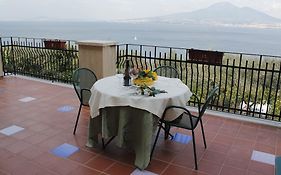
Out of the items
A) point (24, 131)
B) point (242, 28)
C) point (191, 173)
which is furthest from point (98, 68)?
point (242, 28)

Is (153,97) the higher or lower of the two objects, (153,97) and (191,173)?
the higher

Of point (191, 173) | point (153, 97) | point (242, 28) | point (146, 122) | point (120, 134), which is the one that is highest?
point (242, 28)

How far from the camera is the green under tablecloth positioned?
7.82 feet

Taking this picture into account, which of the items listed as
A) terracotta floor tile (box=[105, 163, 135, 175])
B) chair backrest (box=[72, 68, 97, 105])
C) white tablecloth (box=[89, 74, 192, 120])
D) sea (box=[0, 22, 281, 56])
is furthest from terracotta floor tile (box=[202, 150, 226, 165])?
sea (box=[0, 22, 281, 56])

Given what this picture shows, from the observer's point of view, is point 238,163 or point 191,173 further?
point 238,163

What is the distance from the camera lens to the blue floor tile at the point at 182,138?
3.05m

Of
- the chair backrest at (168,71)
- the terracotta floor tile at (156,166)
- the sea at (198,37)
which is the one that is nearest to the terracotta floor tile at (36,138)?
the terracotta floor tile at (156,166)

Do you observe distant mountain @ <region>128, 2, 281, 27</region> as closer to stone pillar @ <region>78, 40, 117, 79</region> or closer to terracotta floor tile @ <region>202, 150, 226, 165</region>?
stone pillar @ <region>78, 40, 117, 79</region>

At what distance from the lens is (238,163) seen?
257 cm

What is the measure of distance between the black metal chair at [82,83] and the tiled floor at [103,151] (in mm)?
412

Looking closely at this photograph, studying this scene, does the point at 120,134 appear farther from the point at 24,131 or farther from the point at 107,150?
the point at 24,131

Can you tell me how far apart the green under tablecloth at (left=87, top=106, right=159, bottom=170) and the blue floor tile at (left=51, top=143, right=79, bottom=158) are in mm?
480

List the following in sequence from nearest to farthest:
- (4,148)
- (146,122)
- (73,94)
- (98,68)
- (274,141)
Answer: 1. (146,122)
2. (4,148)
3. (274,141)
4. (98,68)
5. (73,94)

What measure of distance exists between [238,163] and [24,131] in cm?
257
